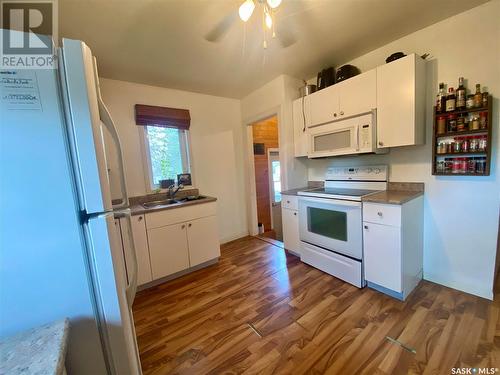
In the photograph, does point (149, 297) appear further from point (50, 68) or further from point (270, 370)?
point (50, 68)

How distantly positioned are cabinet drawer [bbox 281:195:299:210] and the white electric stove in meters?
0.09

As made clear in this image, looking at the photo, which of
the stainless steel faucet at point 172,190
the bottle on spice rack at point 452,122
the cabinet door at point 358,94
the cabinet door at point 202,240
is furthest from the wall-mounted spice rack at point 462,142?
the stainless steel faucet at point 172,190

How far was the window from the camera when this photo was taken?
274cm

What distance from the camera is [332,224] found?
2.17 m

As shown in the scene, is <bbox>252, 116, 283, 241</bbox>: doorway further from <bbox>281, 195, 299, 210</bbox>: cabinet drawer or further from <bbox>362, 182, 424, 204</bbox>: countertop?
<bbox>362, 182, 424, 204</bbox>: countertop

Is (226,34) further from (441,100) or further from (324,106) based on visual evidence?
(441,100)

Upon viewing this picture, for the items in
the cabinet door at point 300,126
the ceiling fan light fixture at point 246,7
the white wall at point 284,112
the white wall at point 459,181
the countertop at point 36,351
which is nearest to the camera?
the countertop at point 36,351

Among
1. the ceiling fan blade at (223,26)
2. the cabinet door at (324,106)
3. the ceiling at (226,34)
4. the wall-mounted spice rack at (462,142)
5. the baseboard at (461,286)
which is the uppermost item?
the ceiling at (226,34)

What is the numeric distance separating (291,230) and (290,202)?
0.38m

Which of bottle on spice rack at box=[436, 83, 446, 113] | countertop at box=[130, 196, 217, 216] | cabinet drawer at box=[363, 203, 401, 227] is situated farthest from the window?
bottle on spice rack at box=[436, 83, 446, 113]

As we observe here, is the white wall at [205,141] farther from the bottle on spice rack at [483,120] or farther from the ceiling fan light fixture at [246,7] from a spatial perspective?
the bottle on spice rack at [483,120]

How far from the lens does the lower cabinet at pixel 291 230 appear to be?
261 centimetres

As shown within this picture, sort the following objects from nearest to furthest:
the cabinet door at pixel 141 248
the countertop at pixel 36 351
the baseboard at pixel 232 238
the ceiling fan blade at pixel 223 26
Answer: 1. the countertop at pixel 36 351
2. the ceiling fan blade at pixel 223 26
3. the cabinet door at pixel 141 248
4. the baseboard at pixel 232 238

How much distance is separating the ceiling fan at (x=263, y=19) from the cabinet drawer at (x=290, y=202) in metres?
1.62
